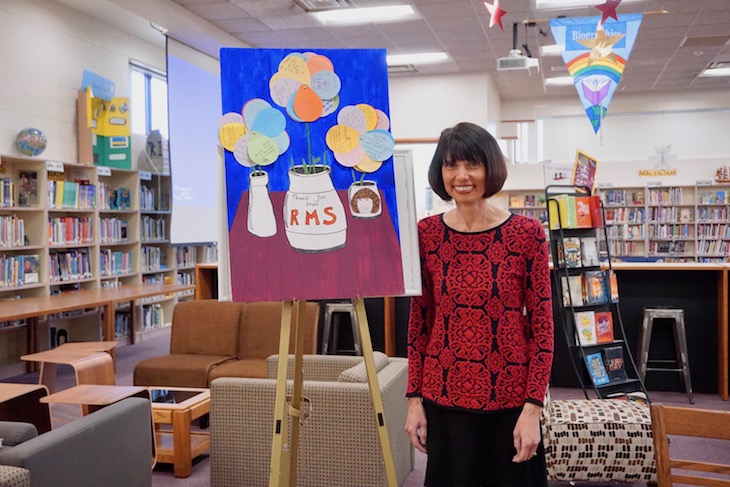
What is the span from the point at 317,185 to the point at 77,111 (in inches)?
259

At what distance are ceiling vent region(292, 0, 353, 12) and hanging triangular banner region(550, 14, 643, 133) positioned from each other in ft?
8.04

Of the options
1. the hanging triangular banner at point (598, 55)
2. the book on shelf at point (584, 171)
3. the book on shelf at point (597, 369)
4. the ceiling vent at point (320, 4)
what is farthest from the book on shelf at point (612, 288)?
the ceiling vent at point (320, 4)

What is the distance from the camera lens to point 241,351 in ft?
16.3

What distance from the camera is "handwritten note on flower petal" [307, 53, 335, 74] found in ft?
7.24

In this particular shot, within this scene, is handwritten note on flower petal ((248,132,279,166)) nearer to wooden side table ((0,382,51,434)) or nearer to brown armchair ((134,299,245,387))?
wooden side table ((0,382,51,434))

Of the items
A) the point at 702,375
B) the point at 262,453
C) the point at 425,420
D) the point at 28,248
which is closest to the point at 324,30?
the point at 28,248

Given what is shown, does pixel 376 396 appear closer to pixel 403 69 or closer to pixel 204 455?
pixel 204 455

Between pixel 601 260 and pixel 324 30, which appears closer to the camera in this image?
pixel 601 260

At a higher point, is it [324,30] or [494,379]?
[324,30]

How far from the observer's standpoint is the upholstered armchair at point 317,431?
3.08m

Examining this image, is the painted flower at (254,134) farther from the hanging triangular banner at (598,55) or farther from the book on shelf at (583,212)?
the hanging triangular banner at (598,55)

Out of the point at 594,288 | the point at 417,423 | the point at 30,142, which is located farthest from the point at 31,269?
the point at 417,423

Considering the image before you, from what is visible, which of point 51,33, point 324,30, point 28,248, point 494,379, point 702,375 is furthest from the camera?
point 324,30

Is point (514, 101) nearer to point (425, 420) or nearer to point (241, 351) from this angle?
point (241, 351)
